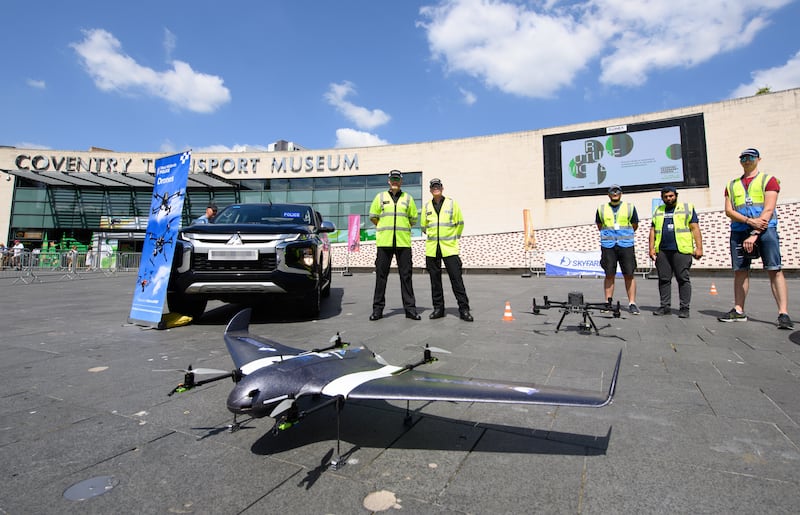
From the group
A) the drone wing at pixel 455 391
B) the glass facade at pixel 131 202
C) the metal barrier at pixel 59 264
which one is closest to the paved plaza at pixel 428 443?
the drone wing at pixel 455 391

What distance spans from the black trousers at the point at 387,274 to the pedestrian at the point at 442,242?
0.96ft

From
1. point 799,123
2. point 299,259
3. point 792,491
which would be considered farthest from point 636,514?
point 799,123

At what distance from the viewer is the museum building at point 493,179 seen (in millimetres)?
20797

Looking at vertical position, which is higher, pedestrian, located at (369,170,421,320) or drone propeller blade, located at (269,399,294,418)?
pedestrian, located at (369,170,421,320)

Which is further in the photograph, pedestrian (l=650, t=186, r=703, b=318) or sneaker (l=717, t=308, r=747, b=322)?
pedestrian (l=650, t=186, r=703, b=318)

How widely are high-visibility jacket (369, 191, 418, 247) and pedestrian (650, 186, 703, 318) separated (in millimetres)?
3793

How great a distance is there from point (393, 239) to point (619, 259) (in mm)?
3371

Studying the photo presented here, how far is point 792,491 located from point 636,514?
2.08ft

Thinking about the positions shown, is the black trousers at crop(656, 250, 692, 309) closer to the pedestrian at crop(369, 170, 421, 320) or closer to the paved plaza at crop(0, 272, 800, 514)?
the paved plaza at crop(0, 272, 800, 514)

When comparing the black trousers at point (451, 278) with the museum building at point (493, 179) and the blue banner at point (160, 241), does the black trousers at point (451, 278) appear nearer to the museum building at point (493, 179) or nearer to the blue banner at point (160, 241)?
the blue banner at point (160, 241)

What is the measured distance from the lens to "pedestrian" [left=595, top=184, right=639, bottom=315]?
548 cm

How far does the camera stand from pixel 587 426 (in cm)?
184

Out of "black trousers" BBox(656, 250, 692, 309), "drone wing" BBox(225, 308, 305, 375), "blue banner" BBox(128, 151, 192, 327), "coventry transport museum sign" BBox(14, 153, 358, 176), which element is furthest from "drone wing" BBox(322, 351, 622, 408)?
"coventry transport museum sign" BBox(14, 153, 358, 176)

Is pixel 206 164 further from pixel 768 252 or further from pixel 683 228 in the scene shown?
pixel 768 252
